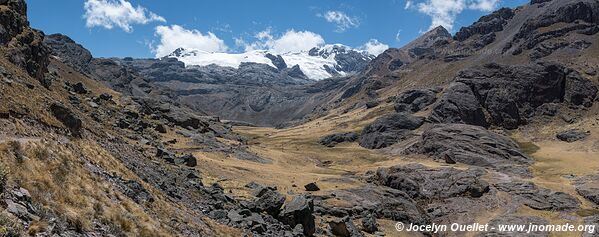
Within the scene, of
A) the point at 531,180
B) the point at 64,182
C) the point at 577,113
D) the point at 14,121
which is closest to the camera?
the point at 64,182

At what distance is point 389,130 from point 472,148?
37.5 metres

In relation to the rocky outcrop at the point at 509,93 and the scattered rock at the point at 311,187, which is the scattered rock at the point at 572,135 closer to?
the rocky outcrop at the point at 509,93

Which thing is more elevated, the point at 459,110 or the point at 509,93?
the point at 509,93

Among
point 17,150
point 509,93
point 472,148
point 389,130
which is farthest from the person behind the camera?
point 509,93

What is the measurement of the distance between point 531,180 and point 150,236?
237 feet

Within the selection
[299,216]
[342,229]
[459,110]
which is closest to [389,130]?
[459,110]

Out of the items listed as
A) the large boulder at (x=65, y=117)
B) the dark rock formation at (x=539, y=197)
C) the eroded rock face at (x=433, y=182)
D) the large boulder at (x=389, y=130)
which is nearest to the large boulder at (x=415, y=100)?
the large boulder at (x=389, y=130)

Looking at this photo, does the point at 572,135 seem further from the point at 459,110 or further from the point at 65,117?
the point at 65,117

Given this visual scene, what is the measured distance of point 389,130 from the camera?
447ft

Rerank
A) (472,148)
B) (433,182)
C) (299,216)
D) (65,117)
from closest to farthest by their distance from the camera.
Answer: (65,117) < (299,216) < (433,182) < (472,148)

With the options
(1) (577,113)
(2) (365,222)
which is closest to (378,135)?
(1) (577,113)

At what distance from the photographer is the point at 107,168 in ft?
98.6

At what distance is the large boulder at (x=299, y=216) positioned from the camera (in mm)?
39750

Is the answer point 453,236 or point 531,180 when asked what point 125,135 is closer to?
point 453,236
